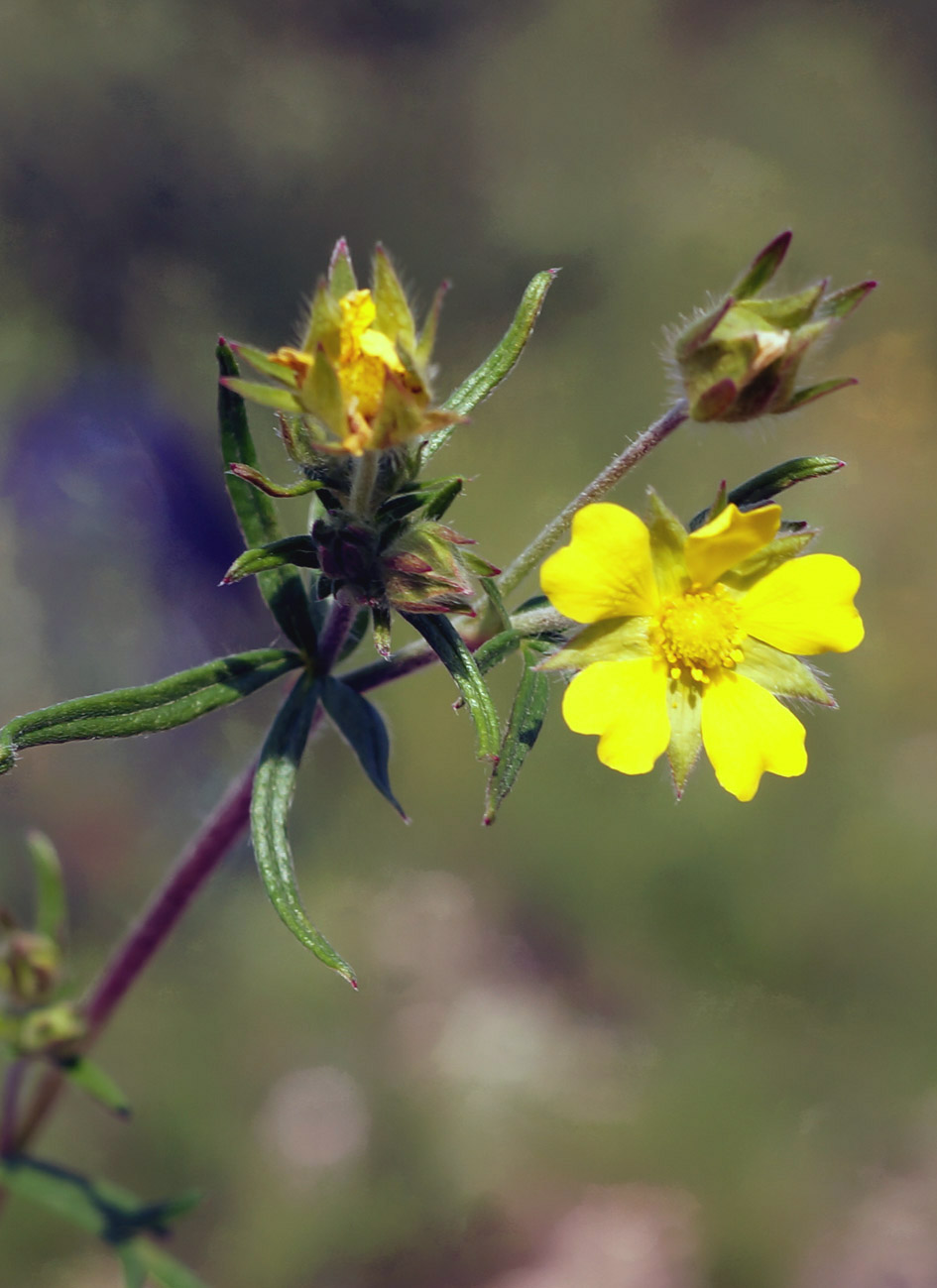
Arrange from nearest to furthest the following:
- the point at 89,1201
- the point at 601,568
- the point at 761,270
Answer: the point at 761,270, the point at 601,568, the point at 89,1201

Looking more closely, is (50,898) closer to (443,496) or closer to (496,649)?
(496,649)

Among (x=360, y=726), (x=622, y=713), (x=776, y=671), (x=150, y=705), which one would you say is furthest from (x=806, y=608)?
(x=150, y=705)

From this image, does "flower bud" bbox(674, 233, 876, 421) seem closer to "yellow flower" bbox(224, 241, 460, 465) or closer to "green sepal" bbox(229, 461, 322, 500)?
"yellow flower" bbox(224, 241, 460, 465)

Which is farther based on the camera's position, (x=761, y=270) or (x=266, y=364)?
(x=761, y=270)

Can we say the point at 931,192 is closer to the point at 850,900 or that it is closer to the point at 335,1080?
the point at 850,900

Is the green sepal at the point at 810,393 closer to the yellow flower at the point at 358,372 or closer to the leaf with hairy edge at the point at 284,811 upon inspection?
the yellow flower at the point at 358,372

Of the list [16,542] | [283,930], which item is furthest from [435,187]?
[283,930]
